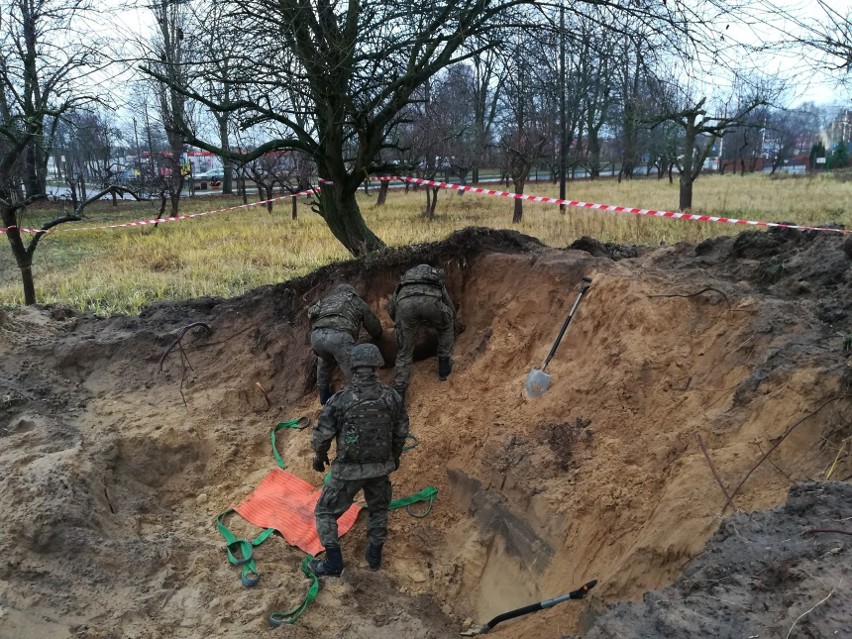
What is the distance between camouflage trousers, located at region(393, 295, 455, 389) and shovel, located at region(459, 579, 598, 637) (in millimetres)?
2853

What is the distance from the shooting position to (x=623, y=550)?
4.41m

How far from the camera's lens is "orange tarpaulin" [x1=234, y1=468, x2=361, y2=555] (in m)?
5.69

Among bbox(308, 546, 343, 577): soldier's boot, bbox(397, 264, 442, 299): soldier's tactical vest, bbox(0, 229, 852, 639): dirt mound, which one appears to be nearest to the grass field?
bbox(0, 229, 852, 639): dirt mound

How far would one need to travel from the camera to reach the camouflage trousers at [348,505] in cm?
515

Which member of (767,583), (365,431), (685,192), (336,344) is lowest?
(365,431)

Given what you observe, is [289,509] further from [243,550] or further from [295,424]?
[295,424]

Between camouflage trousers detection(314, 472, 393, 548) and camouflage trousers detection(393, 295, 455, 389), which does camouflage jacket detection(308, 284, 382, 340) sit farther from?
camouflage trousers detection(314, 472, 393, 548)

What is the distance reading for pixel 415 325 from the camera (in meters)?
6.84

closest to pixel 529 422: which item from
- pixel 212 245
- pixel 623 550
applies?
pixel 623 550

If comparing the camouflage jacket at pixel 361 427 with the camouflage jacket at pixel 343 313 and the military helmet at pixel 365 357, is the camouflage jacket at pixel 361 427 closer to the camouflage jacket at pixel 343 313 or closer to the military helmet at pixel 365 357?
the military helmet at pixel 365 357

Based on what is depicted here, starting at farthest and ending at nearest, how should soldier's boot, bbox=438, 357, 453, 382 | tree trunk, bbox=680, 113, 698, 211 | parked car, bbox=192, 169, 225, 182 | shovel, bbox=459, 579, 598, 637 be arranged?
1. parked car, bbox=192, 169, 225, 182
2. tree trunk, bbox=680, 113, 698, 211
3. soldier's boot, bbox=438, 357, 453, 382
4. shovel, bbox=459, 579, 598, 637

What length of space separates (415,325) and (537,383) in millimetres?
1559

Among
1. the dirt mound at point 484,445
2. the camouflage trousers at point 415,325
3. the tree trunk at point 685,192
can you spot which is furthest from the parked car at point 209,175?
the camouflage trousers at point 415,325

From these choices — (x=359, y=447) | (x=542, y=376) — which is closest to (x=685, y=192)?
(x=542, y=376)
